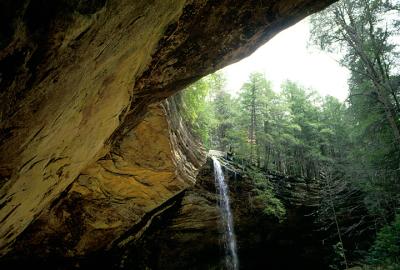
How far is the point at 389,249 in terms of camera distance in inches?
398

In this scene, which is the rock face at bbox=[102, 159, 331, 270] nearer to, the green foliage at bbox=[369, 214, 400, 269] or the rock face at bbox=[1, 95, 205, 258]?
the rock face at bbox=[1, 95, 205, 258]

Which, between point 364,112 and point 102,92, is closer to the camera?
point 102,92

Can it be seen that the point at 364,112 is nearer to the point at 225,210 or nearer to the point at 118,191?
the point at 225,210

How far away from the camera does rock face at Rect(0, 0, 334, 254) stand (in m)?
2.73

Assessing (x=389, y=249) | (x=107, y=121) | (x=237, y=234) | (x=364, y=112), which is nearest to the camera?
(x=107, y=121)

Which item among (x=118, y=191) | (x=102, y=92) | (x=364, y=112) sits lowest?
(x=118, y=191)

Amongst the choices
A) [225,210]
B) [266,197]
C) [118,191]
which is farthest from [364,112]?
[118,191]

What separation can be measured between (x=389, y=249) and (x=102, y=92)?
1137 centimetres

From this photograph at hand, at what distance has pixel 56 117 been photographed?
3912 millimetres

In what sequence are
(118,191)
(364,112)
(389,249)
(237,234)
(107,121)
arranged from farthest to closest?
(237,234) < (364,112) < (389,249) < (118,191) < (107,121)

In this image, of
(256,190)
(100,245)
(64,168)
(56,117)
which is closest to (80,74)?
(56,117)

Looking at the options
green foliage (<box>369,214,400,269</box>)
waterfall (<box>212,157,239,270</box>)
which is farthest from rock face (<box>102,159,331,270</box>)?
green foliage (<box>369,214,400,269</box>)

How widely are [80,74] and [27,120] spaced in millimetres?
860

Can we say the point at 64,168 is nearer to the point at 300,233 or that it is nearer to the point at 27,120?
the point at 27,120
